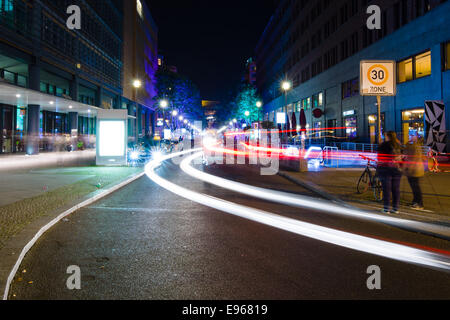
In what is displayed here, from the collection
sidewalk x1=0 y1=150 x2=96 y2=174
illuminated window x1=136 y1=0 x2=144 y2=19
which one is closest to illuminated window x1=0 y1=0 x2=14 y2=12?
sidewalk x1=0 y1=150 x2=96 y2=174

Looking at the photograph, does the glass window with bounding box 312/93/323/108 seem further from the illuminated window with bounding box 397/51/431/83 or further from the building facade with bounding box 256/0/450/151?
the illuminated window with bounding box 397/51/431/83

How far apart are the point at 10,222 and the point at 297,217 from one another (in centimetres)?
→ 587

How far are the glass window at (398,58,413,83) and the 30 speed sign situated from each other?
21.6 metres

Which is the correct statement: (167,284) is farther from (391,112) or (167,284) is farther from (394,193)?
(391,112)

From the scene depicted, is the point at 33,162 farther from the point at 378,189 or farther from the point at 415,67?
the point at 415,67

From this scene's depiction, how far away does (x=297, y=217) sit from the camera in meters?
8.12

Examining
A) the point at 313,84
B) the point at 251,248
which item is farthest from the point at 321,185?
the point at 313,84

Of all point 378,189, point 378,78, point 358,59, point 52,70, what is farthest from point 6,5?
point 358,59

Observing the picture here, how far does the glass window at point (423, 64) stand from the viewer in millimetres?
25750

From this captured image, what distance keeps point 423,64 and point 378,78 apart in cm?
2068

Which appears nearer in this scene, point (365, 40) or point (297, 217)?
point (297, 217)

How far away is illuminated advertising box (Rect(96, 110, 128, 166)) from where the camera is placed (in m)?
20.0

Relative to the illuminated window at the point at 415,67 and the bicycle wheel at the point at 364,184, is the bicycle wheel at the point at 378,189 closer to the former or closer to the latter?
the bicycle wheel at the point at 364,184

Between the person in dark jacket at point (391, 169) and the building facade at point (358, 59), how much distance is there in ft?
41.9
